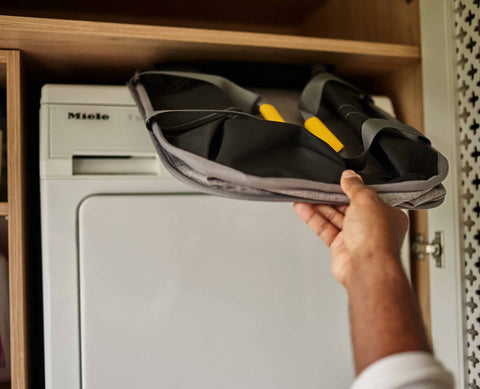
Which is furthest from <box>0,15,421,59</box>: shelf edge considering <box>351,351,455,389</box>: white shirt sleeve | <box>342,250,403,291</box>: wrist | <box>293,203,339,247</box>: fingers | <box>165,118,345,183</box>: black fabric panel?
<box>351,351,455,389</box>: white shirt sleeve

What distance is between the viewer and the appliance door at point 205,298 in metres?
0.93

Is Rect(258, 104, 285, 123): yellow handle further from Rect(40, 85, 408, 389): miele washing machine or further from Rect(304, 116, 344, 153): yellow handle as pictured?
Rect(40, 85, 408, 389): miele washing machine

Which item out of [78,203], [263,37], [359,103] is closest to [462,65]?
[359,103]

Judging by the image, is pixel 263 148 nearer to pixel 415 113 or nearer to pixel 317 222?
pixel 317 222

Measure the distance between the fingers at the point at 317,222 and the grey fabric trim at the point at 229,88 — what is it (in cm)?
22

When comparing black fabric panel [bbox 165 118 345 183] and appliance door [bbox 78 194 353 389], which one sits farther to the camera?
appliance door [bbox 78 194 353 389]

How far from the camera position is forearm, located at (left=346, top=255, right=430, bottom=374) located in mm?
558

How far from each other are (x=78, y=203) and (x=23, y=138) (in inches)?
6.6

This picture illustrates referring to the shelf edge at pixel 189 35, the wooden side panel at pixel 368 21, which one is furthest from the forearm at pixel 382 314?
the wooden side panel at pixel 368 21

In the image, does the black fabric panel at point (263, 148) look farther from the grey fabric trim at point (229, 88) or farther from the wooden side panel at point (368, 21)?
the wooden side panel at point (368, 21)

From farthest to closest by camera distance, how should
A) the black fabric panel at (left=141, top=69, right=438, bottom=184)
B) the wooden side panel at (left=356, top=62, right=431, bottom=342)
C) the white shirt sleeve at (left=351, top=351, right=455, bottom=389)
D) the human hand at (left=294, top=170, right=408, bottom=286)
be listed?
the wooden side panel at (left=356, top=62, right=431, bottom=342), the black fabric panel at (left=141, top=69, right=438, bottom=184), the human hand at (left=294, top=170, right=408, bottom=286), the white shirt sleeve at (left=351, top=351, right=455, bottom=389)

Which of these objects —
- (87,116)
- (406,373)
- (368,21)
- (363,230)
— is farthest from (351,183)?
(368,21)

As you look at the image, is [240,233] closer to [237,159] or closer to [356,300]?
[237,159]

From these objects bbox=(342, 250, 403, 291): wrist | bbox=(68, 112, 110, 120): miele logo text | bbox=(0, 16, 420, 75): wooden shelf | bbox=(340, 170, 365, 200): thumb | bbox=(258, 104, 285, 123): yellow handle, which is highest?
bbox=(0, 16, 420, 75): wooden shelf
